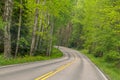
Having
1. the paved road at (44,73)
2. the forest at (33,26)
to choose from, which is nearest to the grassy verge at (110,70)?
the paved road at (44,73)

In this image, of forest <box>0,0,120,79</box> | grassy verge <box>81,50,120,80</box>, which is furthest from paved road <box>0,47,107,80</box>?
forest <box>0,0,120,79</box>

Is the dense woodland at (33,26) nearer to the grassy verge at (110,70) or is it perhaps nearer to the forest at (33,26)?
the forest at (33,26)

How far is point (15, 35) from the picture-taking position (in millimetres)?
34312

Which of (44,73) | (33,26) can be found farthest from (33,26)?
(44,73)

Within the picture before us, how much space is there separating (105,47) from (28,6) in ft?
41.2

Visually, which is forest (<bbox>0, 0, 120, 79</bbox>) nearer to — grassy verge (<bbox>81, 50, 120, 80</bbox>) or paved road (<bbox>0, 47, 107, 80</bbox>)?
grassy verge (<bbox>81, 50, 120, 80</bbox>)

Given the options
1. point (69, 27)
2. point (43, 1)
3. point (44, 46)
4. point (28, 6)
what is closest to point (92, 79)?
point (28, 6)

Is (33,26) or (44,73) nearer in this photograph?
(44,73)

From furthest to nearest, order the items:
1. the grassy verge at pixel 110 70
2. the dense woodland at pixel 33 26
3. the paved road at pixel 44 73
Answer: the dense woodland at pixel 33 26
the grassy verge at pixel 110 70
the paved road at pixel 44 73

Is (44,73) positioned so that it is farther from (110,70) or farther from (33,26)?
(33,26)

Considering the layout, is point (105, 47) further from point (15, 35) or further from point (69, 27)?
point (69, 27)

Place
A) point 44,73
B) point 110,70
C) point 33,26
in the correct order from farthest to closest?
point 33,26
point 110,70
point 44,73

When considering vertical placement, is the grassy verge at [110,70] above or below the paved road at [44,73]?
below

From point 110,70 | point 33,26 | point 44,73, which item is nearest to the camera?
point 44,73
